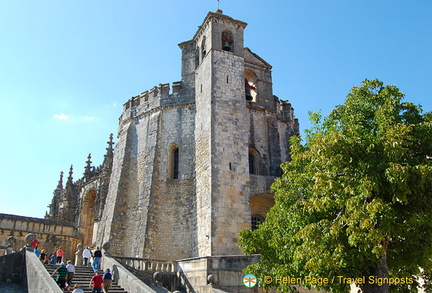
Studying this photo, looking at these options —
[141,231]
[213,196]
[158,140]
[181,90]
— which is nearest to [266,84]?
[181,90]

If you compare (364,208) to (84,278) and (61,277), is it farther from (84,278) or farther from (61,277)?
(84,278)

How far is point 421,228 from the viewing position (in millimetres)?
9352

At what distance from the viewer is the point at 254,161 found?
2250 centimetres

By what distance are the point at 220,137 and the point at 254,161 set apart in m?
4.07

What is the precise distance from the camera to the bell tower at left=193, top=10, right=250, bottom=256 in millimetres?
17375

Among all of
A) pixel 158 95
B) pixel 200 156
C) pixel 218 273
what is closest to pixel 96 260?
pixel 218 273

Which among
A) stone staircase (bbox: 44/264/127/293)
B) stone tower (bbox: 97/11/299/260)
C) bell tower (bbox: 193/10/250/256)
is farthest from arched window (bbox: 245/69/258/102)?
stone staircase (bbox: 44/264/127/293)

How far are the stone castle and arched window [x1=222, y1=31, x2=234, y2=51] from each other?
55 mm

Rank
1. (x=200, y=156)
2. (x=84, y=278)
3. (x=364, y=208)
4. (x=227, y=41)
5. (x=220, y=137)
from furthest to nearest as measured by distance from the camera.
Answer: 1. (x=227, y=41)
2. (x=200, y=156)
3. (x=220, y=137)
4. (x=84, y=278)
5. (x=364, y=208)

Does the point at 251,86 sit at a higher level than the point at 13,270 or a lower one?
higher

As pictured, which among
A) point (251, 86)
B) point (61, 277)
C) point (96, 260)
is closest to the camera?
point (61, 277)

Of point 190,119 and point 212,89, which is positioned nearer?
point 212,89

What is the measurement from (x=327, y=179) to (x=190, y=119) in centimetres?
1295

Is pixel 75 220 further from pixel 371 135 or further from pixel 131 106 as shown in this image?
pixel 371 135
